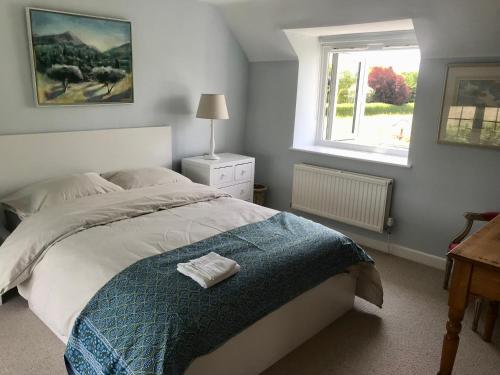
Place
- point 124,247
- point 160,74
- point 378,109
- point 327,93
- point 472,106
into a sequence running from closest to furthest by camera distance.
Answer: point 124,247
point 472,106
point 160,74
point 378,109
point 327,93

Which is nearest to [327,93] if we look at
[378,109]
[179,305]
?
[378,109]

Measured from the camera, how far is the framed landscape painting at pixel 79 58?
9.37 ft

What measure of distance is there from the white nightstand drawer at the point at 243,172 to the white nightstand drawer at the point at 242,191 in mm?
62

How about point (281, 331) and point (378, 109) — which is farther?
point (378, 109)

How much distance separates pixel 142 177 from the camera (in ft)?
10.5

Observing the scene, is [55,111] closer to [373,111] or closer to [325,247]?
[325,247]

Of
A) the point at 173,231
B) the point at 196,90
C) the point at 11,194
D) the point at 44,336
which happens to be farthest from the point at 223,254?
the point at 196,90

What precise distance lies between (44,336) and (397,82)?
3.39 meters

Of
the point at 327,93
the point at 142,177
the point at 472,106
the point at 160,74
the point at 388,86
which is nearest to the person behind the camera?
the point at 472,106

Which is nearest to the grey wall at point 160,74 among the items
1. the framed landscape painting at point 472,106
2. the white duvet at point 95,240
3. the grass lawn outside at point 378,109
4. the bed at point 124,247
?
the bed at point 124,247

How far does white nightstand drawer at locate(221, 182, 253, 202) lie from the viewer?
12.8 ft

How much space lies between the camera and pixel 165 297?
1674 millimetres

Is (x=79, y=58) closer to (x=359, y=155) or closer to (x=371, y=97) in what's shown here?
(x=359, y=155)

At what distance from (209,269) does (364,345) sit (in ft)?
3.53
